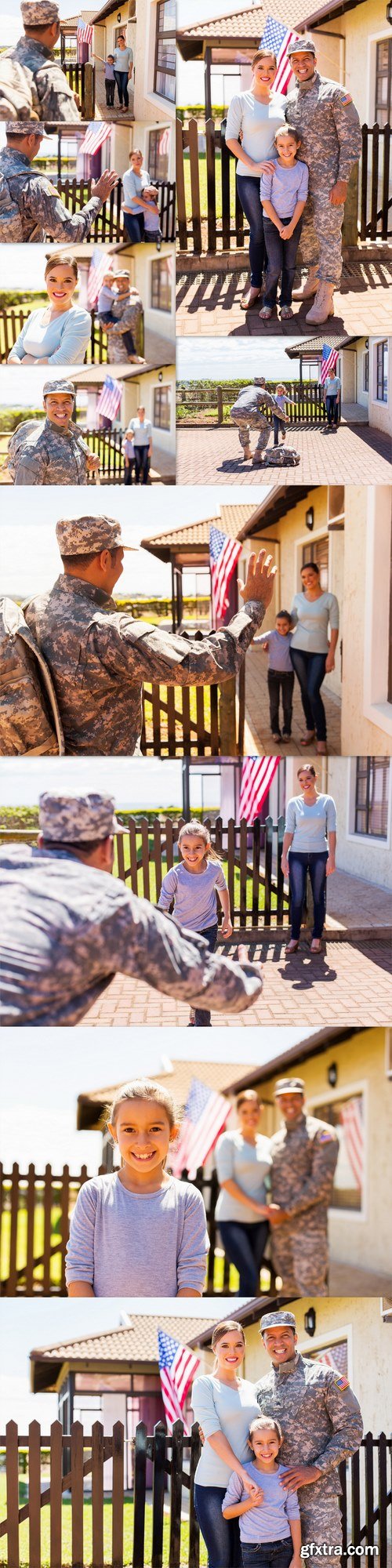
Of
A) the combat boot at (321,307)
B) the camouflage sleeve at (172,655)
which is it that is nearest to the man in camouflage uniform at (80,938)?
the camouflage sleeve at (172,655)

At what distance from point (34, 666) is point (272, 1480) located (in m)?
2.28

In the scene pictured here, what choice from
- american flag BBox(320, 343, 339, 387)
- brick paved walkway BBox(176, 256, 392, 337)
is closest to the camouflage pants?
american flag BBox(320, 343, 339, 387)

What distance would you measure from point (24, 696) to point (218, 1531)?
233 cm

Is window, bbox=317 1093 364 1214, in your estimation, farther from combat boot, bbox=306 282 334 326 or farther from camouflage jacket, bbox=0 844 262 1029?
combat boot, bbox=306 282 334 326

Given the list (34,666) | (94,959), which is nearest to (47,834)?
(94,959)

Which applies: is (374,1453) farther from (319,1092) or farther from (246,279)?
(246,279)

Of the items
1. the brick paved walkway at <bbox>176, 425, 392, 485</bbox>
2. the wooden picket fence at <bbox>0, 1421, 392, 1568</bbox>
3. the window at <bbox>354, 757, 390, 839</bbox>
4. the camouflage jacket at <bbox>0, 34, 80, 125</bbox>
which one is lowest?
the wooden picket fence at <bbox>0, 1421, 392, 1568</bbox>

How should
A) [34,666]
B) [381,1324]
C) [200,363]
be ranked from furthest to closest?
[381,1324], [200,363], [34,666]

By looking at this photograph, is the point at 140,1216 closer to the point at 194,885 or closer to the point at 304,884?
the point at 194,885

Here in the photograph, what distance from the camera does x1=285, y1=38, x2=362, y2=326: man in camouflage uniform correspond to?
4.25 m


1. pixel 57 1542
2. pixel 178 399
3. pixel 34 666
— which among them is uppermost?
pixel 178 399

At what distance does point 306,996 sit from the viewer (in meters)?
4.46

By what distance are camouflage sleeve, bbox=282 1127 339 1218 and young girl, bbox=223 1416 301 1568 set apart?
67cm

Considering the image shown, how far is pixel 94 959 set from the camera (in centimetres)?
305
